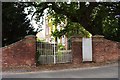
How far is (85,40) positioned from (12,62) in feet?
16.6

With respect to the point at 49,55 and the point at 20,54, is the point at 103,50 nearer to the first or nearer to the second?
the point at 49,55

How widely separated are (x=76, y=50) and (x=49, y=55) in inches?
76.2

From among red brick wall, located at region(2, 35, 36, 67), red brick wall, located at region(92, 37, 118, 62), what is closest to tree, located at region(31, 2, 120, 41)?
red brick wall, located at region(92, 37, 118, 62)

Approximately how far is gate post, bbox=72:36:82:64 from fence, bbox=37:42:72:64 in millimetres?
578

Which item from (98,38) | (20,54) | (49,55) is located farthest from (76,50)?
(20,54)

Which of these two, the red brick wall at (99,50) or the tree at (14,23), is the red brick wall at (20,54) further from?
the tree at (14,23)

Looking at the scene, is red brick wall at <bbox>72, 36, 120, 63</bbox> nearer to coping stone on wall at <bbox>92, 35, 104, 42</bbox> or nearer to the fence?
coping stone on wall at <bbox>92, 35, 104, 42</bbox>

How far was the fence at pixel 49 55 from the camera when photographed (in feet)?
63.0

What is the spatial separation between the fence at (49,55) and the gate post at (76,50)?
58 cm

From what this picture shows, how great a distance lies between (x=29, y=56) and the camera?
18125mm

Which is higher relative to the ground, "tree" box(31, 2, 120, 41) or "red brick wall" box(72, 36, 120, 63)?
"tree" box(31, 2, 120, 41)

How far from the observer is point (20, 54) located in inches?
710

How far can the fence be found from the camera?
19.2m

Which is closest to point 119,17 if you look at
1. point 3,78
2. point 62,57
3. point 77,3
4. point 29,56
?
point 77,3
